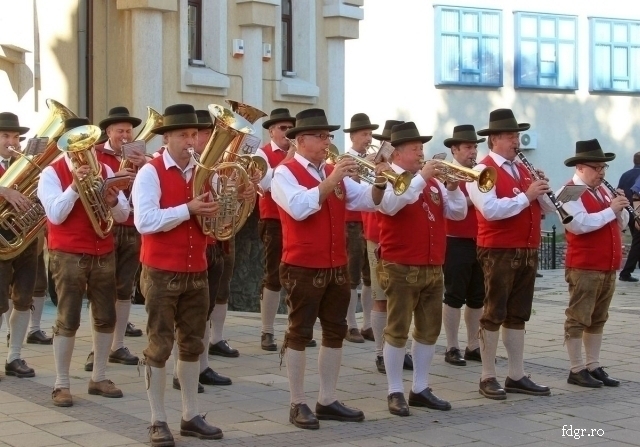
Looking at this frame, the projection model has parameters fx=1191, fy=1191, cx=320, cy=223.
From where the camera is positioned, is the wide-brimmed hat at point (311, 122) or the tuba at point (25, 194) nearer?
the wide-brimmed hat at point (311, 122)

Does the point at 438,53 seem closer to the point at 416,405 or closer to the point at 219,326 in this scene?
the point at 219,326

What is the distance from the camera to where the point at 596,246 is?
9391 mm

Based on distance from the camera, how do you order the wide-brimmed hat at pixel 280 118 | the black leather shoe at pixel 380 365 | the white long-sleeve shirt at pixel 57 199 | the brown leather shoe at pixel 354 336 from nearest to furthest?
1. the white long-sleeve shirt at pixel 57 199
2. the black leather shoe at pixel 380 365
3. the wide-brimmed hat at pixel 280 118
4. the brown leather shoe at pixel 354 336

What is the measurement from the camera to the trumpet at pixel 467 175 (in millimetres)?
8547

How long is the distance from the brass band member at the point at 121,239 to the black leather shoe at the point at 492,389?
3023 millimetres

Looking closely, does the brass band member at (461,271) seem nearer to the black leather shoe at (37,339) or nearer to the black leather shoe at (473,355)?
the black leather shoe at (473,355)

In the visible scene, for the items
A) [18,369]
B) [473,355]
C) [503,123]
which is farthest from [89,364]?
[503,123]

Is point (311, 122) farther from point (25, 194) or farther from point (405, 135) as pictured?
point (25, 194)

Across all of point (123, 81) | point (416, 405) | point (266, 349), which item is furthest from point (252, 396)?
point (123, 81)

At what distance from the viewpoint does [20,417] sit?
813 centimetres

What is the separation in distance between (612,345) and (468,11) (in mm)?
14792

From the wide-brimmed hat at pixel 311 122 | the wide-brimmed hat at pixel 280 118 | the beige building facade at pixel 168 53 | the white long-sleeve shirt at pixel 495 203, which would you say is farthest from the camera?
the beige building facade at pixel 168 53

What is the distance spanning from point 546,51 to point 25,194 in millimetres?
18854

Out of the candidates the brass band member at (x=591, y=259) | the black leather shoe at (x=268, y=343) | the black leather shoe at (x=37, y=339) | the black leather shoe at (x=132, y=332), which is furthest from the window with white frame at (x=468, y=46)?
the brass band member at (x=591, y=259)
